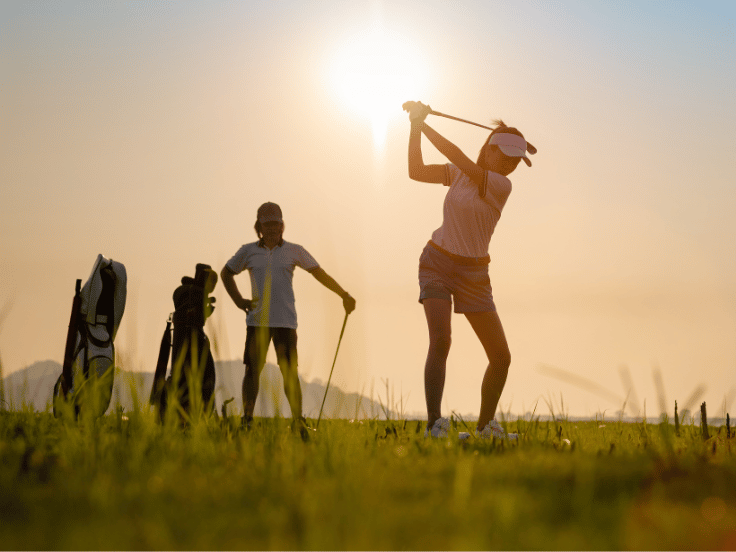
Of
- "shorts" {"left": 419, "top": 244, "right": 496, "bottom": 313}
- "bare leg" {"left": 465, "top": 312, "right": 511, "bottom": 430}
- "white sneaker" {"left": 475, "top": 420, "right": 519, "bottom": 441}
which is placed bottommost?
"white sneaker" {"left": 475, "top": 420, "right": 519, "bottom": 441}

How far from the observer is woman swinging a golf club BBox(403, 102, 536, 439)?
537 centimetres

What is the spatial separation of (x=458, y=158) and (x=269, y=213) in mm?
2089

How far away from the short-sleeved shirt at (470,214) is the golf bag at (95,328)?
2.69m

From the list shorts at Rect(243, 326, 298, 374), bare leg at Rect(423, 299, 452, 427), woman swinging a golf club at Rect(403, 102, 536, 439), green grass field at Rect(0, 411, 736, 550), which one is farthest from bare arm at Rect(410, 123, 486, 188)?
green grass field at Rect(0, 411, 736, 550)

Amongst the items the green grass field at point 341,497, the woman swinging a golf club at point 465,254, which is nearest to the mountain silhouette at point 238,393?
the green grass field at point 341,497

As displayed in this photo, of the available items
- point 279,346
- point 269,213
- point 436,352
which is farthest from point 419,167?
point 279,346

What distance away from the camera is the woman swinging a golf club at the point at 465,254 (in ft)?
17.6

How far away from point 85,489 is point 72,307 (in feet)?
11.6

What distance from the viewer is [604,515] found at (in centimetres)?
210

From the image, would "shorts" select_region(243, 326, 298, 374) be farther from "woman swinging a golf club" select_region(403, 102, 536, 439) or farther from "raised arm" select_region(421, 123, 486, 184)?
"raised arm" select_region(421, 123, 486, 184)

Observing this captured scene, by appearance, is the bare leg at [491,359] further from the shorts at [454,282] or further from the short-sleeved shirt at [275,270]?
the short-sleeved shirt at [275,270]

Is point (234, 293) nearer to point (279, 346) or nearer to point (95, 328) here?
point (279, 346)

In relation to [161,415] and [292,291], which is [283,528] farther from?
[292,291]

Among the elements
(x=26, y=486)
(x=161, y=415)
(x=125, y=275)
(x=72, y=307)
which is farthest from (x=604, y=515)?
(x=125, y=275)
